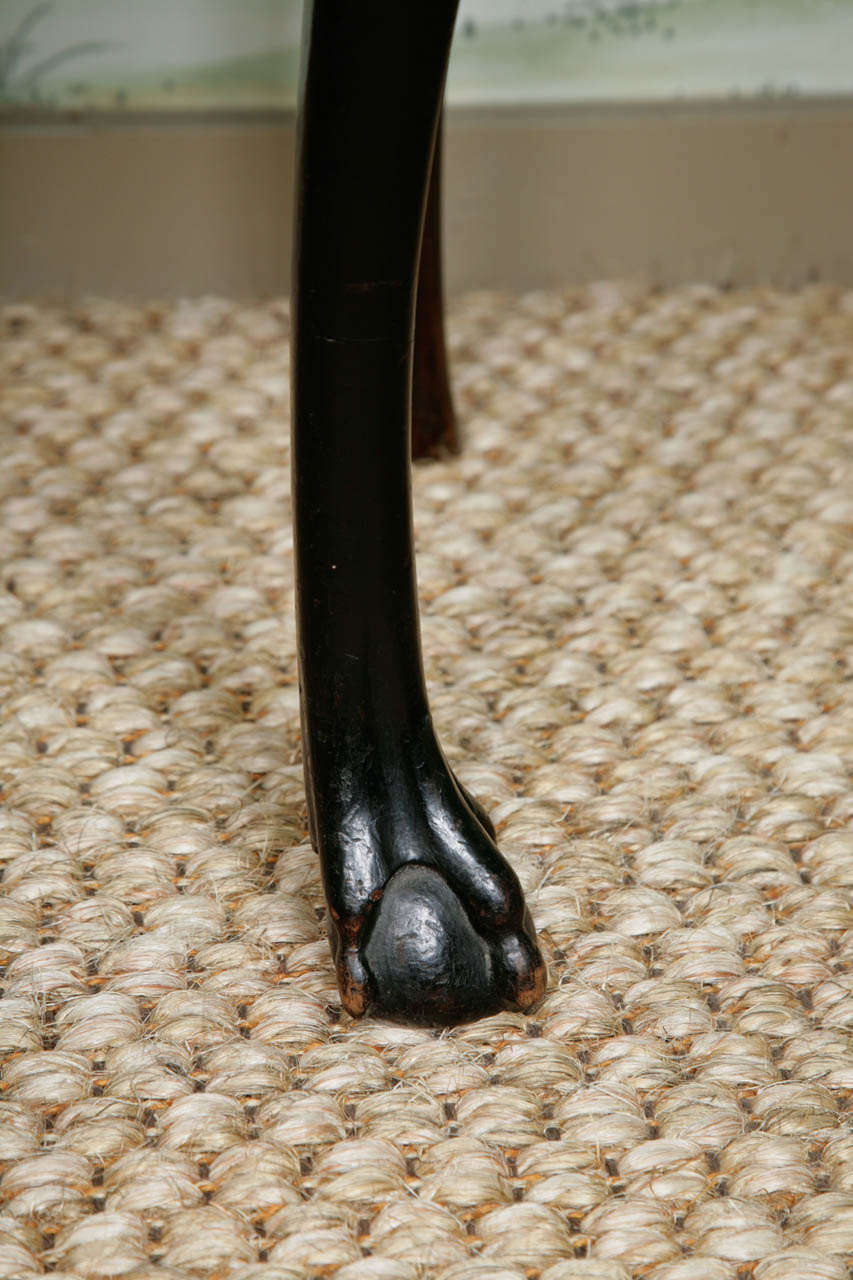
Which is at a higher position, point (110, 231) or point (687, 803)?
point (110, 231)

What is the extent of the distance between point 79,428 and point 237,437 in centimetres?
8

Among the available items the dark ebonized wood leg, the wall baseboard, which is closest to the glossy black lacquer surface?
the dark ebonized wood leg

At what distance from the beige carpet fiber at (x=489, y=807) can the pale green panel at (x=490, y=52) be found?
173 millimetres

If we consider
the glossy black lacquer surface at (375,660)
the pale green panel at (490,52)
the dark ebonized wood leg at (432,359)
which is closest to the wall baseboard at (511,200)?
the pale green panel at (490,52)

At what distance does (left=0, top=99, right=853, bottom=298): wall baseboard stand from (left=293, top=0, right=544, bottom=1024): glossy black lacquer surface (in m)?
0.57

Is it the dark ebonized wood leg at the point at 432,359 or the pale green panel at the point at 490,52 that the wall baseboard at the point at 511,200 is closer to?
the pale green panel at the point at 490,52

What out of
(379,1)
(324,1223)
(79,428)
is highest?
(379,1)

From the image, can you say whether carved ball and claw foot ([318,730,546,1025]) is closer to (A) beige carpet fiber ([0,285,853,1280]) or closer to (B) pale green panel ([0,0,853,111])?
(A) beige carpet fiber ([0,285,853,1280])

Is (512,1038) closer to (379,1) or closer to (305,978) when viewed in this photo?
(305,978)

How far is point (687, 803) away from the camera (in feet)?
1.66

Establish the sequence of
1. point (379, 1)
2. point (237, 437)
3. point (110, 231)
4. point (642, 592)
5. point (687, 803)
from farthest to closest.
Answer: point (110, 231) → point (237, 437) → point (642, 592) → point (687, 803) → point (379, 1)

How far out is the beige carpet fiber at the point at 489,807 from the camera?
356 millimetres

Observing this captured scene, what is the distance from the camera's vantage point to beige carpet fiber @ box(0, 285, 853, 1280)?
356mm

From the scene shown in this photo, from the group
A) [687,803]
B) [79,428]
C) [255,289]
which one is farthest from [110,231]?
[687,803]
